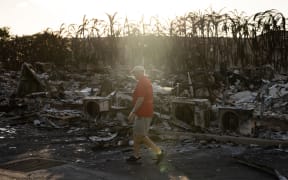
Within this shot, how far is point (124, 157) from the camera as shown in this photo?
301 inches

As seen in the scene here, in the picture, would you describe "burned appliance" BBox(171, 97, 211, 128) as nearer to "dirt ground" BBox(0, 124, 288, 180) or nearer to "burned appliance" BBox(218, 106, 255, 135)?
A: "burned appliance" BBox(218, 106, 255, 135)

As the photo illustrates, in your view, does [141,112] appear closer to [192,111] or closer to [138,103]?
[138,103]

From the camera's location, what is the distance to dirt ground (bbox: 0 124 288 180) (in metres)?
6.32

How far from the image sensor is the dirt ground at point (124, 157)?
6324 millimetres

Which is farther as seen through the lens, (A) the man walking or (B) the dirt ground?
(A) the man walking

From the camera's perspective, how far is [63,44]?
80.9 feet

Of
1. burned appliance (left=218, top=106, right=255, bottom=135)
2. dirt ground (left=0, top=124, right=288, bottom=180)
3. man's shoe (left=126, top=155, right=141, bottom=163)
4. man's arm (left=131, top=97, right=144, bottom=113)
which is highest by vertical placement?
man's arm (left=131, top=97, right=144, bottom=113)

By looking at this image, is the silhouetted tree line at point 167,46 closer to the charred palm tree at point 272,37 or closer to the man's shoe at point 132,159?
the charred palm tree at point 272,37

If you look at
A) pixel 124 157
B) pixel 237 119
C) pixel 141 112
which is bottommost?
pixel 124 157

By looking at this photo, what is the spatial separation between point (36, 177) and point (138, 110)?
207 cm

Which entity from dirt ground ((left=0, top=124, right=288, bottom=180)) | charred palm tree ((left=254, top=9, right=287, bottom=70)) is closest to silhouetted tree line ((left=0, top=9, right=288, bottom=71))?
charred palm tree ((left=254, top=9, right=287, bottom=70))

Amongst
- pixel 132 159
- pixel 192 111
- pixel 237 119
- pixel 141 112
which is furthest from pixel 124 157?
pixel 237 119

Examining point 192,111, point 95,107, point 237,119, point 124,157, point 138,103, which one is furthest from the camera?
point 95,107

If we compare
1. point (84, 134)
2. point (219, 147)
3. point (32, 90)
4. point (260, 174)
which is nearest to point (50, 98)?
point (32, 90)
